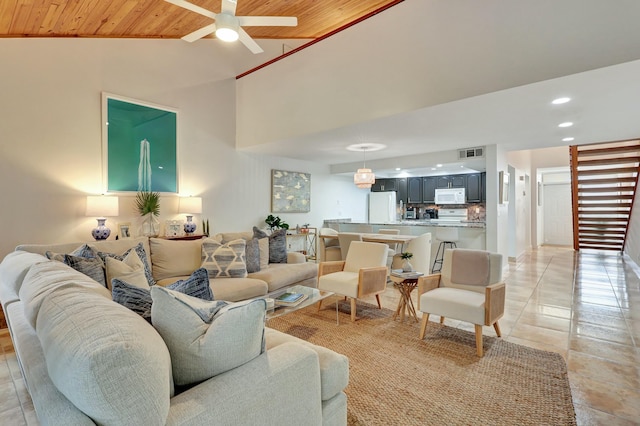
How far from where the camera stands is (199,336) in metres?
1.11

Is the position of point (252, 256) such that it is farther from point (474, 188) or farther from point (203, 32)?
point (474, 188)

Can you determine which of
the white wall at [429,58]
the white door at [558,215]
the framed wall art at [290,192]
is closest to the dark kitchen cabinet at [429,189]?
the framed wall art at [290,192]

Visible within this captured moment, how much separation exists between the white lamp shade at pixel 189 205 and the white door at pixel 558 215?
34.9 feet

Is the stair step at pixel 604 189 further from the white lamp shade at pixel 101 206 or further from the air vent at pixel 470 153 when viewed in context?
the white lamp shade at pixel 101 206

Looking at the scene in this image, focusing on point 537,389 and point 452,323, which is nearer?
point 537,389

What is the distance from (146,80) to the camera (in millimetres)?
4621

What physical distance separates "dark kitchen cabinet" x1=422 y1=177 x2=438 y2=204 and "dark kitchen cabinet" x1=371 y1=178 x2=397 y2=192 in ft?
2.70

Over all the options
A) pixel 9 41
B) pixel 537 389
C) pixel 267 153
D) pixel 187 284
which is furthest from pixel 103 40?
pixel 537 389

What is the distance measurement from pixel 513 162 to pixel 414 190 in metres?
2.54

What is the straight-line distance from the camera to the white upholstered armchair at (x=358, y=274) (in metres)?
3.47

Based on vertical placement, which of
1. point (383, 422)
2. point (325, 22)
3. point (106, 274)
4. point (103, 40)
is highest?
point (325, 22)

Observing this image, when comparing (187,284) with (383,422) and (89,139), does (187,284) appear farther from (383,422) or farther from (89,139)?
(89,139)

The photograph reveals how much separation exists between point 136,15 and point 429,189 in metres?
7.29

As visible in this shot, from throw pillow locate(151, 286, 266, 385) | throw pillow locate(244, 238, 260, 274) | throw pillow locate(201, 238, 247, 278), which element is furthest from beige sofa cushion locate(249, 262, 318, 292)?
throw pillow locate(151, 286, 266, 385)
